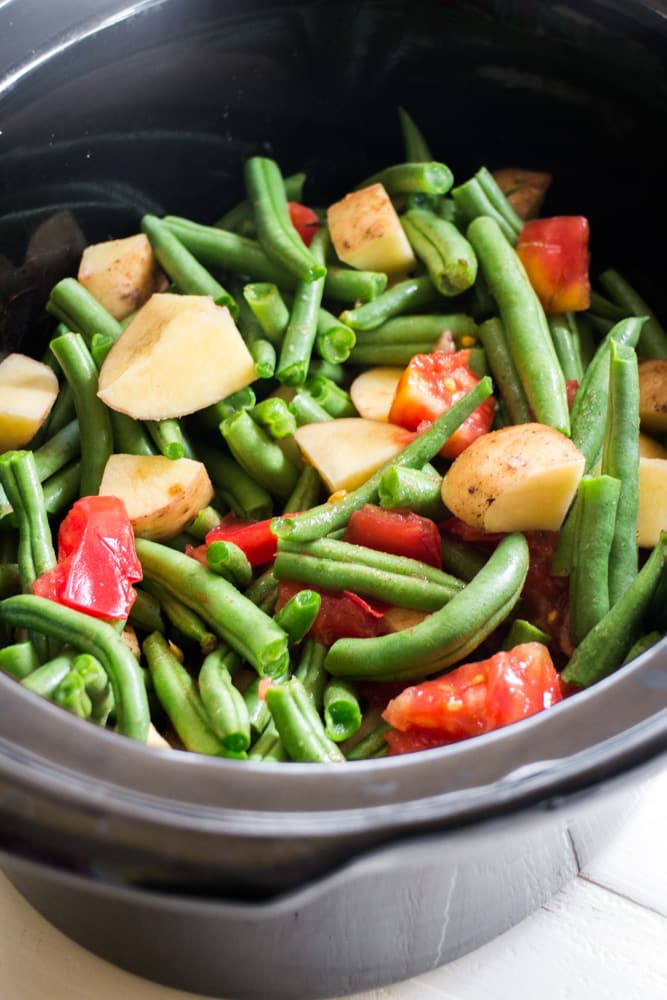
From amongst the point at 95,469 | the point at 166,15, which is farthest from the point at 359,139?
the point at 95,469

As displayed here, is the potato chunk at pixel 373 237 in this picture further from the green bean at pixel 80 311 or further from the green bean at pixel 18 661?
the green bean at pixel 18 661

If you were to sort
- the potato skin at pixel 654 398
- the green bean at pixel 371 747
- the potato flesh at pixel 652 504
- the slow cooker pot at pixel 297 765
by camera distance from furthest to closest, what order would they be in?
1. the potato skin at pixel 654 398
2. the potato flesh at pixel 652 504
3. the green bean at pixel 371 747
4. the slow cooker pot at pixel 297 765

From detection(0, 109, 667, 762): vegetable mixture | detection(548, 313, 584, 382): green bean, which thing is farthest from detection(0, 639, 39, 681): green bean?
detection(548, 313, 584, 382): green bean

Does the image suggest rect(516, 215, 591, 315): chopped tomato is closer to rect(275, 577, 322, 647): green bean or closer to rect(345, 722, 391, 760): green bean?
rect(275, 577, 322, 647): green bean

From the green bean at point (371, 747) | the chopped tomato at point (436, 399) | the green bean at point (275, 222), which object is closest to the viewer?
the green bean at point (371, 747)

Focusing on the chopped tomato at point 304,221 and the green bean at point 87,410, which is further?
the chopped tomato at point 304,221

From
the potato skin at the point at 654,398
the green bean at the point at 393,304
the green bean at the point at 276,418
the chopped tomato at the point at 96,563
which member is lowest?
the potato skin at the point at 654,398

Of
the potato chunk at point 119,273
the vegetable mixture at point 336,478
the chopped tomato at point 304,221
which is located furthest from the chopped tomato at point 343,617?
the chopped tomato at point 304,221

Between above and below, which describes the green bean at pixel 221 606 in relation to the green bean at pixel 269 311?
below
